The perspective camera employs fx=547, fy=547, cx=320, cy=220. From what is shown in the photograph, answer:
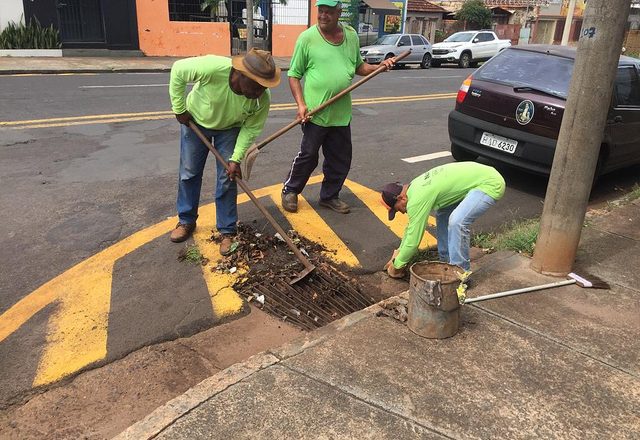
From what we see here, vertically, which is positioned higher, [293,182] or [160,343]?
[293,182]

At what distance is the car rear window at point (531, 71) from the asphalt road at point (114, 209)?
1.19 metres

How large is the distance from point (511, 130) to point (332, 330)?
143 inches

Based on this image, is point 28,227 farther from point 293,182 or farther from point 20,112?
point 20,112

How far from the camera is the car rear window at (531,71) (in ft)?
18.2

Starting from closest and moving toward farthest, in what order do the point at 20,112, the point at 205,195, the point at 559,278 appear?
the point at 559,278
the point at 205,195
the point at 20,112

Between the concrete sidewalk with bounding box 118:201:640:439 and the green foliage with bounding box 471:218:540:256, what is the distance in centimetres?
83

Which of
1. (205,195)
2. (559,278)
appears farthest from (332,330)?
(205,195)

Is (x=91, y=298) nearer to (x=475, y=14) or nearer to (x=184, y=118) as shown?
(x=184, y=118)

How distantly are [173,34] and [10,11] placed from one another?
527 centimetres

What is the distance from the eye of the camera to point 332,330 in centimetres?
311

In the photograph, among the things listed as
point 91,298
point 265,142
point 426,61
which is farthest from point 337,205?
point 426,61

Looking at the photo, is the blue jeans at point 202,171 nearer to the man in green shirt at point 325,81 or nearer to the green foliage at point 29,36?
the man in green shirt at point 325,81

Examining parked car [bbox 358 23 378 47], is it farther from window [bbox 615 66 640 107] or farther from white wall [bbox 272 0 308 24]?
window [bbox 615 66 640 107]

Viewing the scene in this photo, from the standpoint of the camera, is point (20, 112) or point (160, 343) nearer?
point (160, 343)
